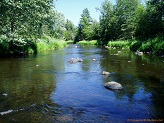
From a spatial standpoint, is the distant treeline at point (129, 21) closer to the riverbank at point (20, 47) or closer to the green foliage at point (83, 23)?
the green foliage at point (83, 23)

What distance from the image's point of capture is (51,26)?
42125mm

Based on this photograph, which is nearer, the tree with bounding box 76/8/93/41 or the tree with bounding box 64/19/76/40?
the tree with bounding box 76/8/93/41

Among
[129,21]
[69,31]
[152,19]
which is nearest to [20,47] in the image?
[152,19]

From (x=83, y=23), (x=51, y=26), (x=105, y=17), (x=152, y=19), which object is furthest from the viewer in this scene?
(x=83, y=23)

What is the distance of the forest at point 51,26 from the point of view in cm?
2738

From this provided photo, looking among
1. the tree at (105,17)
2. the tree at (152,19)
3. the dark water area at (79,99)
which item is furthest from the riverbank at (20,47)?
the tree at (105,17)

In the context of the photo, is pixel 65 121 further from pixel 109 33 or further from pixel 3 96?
pixel 109 33

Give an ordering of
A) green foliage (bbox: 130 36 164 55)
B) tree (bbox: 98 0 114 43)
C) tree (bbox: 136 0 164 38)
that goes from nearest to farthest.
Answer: green foliage (bbox: 130 36 164 55)
tree (bbox: 136 0 164 38)
tree (bbox: 98 0 114 43)

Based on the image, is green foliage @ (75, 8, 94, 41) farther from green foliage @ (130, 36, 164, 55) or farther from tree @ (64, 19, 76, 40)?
green foliage @ (130, 36, 164, 55)

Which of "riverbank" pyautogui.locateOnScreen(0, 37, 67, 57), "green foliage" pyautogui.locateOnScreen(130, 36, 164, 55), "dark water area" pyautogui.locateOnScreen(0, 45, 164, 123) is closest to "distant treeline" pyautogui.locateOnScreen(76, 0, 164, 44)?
"green foliage" pyautogui.locateOnScreen(130, 36, 164, 55)

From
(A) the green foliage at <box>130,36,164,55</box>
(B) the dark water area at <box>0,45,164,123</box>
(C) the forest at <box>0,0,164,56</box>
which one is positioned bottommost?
(B) the dark water area at <box>0,45,164,123</box>

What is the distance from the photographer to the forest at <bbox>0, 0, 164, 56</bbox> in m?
27.4

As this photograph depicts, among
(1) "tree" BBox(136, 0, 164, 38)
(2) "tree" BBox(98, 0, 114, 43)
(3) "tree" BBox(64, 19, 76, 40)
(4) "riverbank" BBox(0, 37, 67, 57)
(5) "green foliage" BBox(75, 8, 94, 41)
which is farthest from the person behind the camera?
(3) "tree" BBox(64, 19, 76, 40)

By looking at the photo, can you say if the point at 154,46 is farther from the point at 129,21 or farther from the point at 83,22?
the point at 83,22
